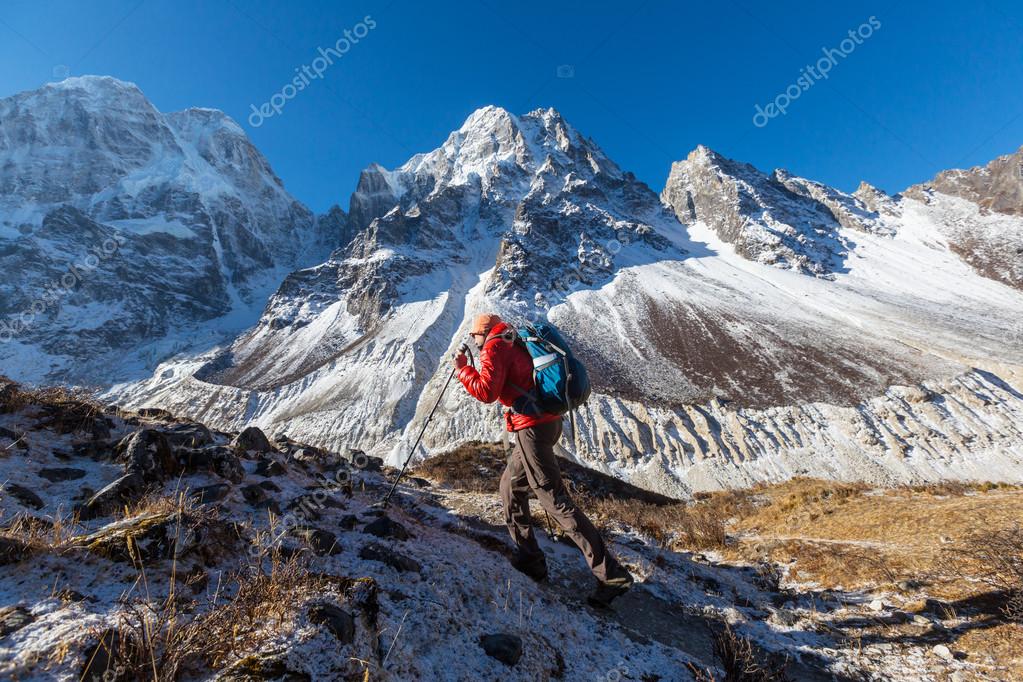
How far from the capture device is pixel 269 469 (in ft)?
22.1

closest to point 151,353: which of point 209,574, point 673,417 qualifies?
point 673,417

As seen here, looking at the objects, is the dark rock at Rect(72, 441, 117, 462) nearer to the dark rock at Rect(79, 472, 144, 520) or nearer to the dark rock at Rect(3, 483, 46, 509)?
the dark rock at Rect(3, 483, 46, 509)

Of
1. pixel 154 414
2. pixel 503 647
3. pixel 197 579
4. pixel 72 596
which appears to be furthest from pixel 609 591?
pixel 154 414

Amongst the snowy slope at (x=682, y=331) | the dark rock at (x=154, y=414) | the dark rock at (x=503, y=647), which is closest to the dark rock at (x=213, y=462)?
the dark rock at (x=503, y=647)

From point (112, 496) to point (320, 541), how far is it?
6.96 feet

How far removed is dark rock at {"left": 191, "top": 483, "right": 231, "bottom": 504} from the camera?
4836 millimetres

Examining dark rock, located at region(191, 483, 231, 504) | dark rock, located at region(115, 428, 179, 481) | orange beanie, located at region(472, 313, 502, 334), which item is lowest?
dark rock, located at region(191, 483, 231, 504)

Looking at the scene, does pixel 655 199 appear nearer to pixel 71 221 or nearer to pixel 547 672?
pixel 547 672

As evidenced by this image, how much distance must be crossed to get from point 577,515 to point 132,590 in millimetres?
3805

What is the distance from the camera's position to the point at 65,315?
110 m

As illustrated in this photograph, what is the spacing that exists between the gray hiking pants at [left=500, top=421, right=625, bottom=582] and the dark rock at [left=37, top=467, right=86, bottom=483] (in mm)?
4957

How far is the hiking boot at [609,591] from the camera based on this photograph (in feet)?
15.9

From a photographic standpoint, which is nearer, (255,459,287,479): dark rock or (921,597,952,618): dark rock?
(921,597,952,618): dark rock

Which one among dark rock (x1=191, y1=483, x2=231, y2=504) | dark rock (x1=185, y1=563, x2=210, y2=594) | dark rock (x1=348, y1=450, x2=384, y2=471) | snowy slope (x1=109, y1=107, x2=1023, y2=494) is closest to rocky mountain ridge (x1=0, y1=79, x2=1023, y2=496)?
snowy slope (x1=109, y1=107, x2=1023, y2=494)
